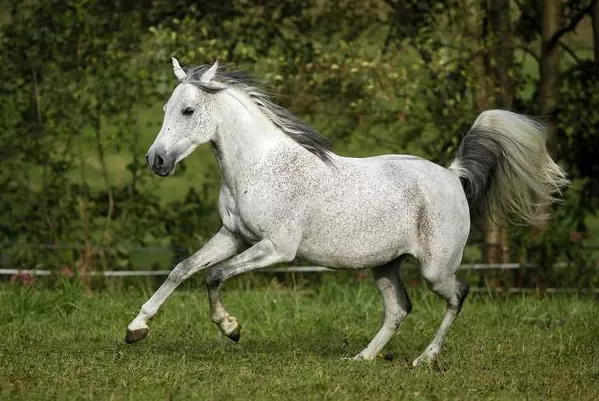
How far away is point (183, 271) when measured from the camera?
765 cm

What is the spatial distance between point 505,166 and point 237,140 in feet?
6.77

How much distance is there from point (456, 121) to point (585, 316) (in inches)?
109

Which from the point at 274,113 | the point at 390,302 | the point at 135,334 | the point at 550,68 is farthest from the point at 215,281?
the point at 550,68

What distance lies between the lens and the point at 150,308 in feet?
24.8

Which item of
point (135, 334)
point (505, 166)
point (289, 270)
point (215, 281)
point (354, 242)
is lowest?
point (289, 270)

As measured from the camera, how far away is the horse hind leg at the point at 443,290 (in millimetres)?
8141

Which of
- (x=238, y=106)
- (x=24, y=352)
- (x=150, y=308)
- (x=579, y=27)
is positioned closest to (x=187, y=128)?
(x=238, y=106)

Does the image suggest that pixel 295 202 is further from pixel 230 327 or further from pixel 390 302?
pixel 390 302

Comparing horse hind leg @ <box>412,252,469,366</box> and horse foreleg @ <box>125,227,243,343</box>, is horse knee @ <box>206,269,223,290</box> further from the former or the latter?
horse hind leg @ <box>412,252,469,366</box>

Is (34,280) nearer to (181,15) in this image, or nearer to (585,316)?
(181,15)

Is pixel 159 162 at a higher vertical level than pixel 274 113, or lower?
lower

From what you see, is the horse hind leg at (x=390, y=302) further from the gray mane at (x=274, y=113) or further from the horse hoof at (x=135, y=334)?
the horse hoof at (x=135, y=334)

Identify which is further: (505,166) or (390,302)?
(505,166)

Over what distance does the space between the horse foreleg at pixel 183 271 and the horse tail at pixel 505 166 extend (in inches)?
71.1
